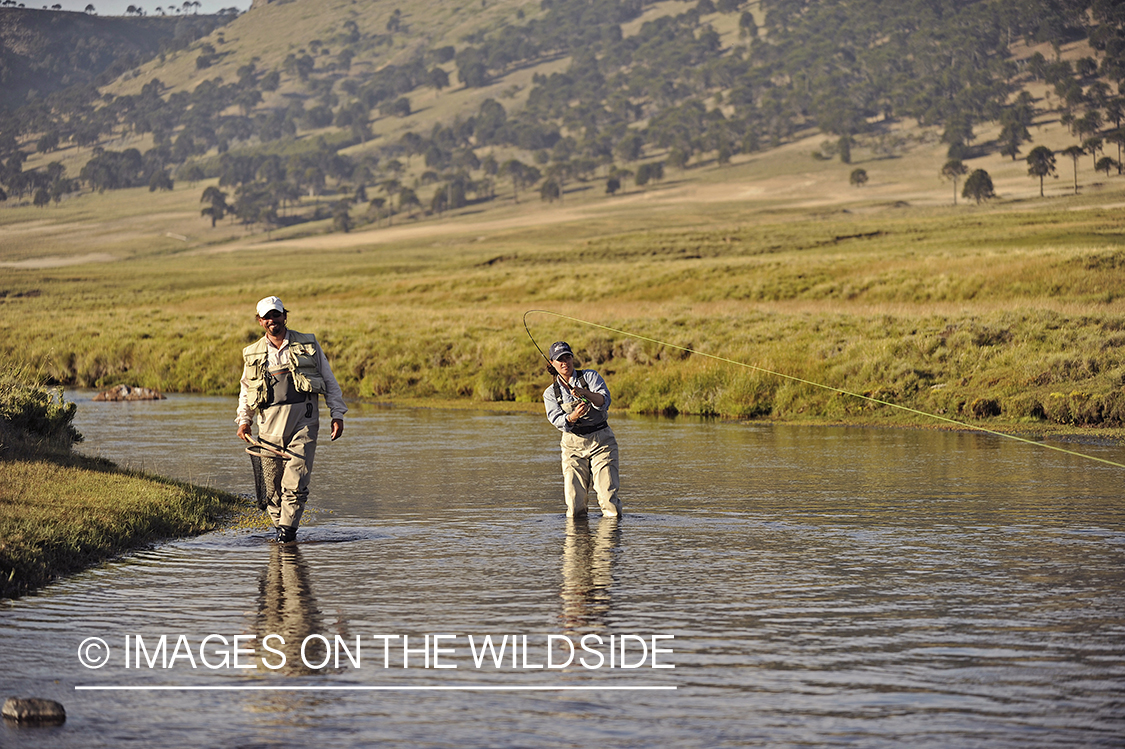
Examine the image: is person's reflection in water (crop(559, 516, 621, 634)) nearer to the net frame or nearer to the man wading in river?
the man wading in river

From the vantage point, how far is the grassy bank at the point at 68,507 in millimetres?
10086

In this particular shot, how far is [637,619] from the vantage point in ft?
28.0

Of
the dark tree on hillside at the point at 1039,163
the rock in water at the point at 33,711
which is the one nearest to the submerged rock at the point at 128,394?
the rock in water at the point at 33,711

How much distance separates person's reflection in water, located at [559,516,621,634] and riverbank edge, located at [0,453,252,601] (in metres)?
3.81

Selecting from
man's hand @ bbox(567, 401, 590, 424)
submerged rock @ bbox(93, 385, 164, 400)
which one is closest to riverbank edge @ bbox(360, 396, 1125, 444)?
submerged rock @ bbox(93, 385, 164, 400)

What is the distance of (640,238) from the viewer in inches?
4665

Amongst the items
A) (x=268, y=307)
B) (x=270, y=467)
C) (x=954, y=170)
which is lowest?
(x=270, y=467)

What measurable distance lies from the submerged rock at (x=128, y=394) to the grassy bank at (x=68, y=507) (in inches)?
665

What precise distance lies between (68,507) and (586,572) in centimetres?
484

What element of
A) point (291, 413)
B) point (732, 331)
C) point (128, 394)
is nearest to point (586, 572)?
point (291, 413)

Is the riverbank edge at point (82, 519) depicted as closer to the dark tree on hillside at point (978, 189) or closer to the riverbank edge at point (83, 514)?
the riverbank edge at point (83, 514)

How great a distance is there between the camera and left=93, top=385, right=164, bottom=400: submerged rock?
3262cm

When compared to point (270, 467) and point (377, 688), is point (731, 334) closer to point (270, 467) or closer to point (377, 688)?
point (270, 467)

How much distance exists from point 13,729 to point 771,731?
3.79m
